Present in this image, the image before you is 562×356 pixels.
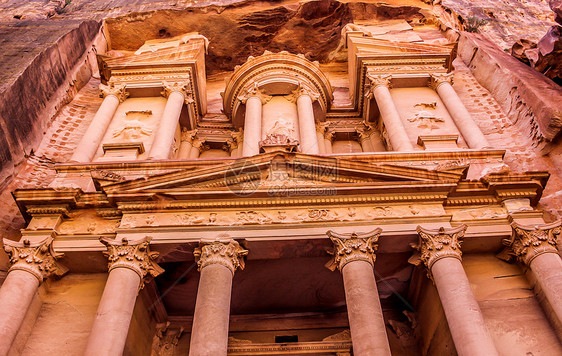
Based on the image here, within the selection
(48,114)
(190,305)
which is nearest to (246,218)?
(190,305)

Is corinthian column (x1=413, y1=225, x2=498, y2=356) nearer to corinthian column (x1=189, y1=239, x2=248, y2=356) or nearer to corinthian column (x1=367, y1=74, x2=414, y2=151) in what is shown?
corinthian column (x1=189, y1=239, x2=248, y2=356)

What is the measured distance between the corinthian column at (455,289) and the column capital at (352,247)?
3.28 ft

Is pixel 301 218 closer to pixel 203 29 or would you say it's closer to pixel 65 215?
pixel 65 215

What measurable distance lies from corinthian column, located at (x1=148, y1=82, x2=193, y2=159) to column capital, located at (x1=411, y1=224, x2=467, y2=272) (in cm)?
802

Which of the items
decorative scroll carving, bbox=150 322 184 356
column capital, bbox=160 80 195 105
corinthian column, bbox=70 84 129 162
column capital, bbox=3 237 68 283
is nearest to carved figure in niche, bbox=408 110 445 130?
column capital, bbox=160 80 195 105

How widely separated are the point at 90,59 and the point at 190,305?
14.5 meters

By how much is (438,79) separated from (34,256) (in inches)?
551

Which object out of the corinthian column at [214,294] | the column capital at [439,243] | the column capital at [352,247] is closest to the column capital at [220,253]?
the corinthian column at [214,294]

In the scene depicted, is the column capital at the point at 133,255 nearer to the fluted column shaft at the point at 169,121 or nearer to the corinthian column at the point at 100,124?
the fluted column shaft at the point at 169,121

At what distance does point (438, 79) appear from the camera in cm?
1742

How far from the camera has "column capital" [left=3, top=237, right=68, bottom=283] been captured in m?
9.77

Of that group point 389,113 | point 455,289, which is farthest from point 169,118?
point 455,289

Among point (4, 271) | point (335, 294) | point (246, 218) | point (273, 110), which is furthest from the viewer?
point (273, 110)

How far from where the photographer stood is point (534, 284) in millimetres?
9766
